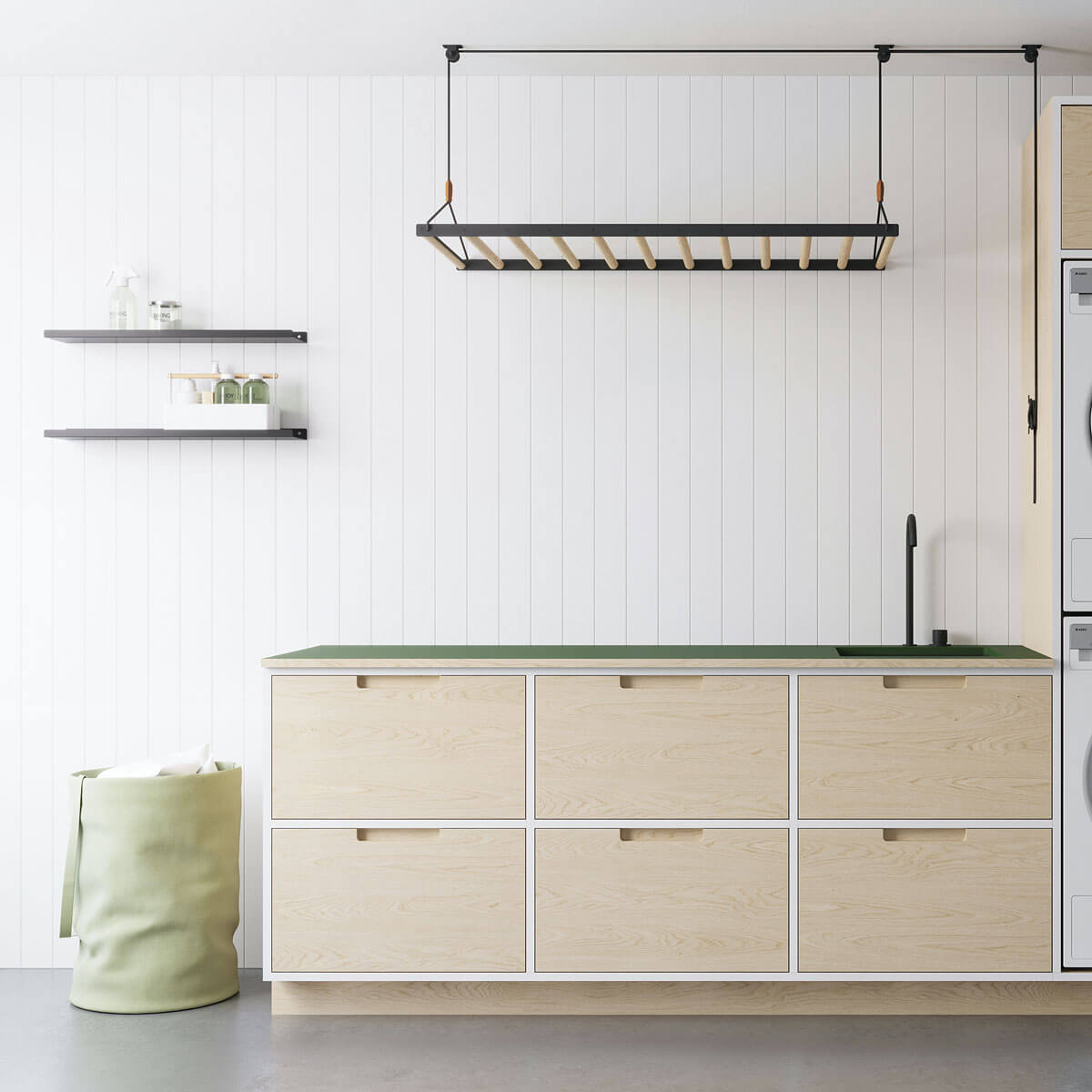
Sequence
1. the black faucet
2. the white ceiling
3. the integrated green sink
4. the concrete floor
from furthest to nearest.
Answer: the black faucet, the integrated green sink, the white ceiling, the concrete floor

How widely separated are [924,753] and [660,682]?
2.18 ft

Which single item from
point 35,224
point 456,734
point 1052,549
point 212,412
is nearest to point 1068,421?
point 1052,549

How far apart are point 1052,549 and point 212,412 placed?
7.45ft

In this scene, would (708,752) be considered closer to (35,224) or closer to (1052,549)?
(1052,549)

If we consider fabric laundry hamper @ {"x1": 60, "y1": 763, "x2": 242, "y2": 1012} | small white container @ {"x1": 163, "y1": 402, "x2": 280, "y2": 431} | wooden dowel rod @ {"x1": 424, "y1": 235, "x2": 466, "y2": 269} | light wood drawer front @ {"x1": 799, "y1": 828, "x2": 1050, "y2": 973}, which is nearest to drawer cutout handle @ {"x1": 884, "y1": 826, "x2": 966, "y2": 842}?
light wood drawer front @ {"x1": 799, "y1": 828, "x2": 1050, "y2": 973}

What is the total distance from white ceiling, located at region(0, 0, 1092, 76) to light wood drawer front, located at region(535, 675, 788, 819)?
5.56 ft

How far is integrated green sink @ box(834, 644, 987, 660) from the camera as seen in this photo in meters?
2.81

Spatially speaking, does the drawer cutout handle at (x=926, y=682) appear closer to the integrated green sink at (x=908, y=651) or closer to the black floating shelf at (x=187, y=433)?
the integrated green sink at (x=908, y=651)

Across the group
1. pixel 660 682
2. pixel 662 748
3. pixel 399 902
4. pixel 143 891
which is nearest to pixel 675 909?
pixel 662 748

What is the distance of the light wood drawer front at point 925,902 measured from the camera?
2.58 meters

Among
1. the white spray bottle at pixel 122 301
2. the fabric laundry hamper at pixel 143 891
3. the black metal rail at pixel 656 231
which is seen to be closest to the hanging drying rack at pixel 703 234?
the black metal rail at pixel 656 231

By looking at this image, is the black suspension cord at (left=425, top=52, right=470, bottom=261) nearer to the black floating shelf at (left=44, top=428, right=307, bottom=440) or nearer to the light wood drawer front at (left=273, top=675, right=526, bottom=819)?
the black floating shelf at (left=44, top=428, right=307, bottom=440)

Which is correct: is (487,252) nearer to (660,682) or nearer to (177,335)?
(177,335)

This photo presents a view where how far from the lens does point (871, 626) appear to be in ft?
9.97
